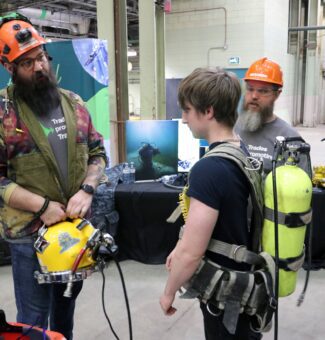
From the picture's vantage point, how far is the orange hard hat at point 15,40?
1.31 m

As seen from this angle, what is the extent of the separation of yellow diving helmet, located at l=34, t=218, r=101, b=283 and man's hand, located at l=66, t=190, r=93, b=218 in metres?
0.12

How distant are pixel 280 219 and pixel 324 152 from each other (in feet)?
23.5

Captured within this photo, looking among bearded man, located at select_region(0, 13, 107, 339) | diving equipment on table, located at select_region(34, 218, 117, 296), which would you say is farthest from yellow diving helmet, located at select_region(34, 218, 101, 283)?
bearded man, located at select_region(0, 13, 107, 339)

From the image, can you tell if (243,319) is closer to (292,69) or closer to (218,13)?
(218,13)

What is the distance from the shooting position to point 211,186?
106 centimetres

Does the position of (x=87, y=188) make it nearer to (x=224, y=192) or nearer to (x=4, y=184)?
(x=4, y=184)

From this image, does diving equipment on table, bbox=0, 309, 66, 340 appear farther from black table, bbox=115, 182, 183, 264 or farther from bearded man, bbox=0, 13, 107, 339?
black table, bbox=115, 182, 183, 264

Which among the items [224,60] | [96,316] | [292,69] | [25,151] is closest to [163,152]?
[96,316]

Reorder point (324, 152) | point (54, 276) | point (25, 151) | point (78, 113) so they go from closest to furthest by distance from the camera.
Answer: point (54, 276)
point (25, 151)
point (78, 113)
point (324, 152)

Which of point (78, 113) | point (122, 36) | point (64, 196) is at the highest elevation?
point (122, 36)

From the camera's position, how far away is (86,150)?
1532 mm

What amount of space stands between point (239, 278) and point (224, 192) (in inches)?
10.9

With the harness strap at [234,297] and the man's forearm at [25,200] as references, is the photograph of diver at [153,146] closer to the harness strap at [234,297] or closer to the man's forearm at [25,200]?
the man's forearm at [25,200]

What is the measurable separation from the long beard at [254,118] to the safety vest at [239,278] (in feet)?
3.04
